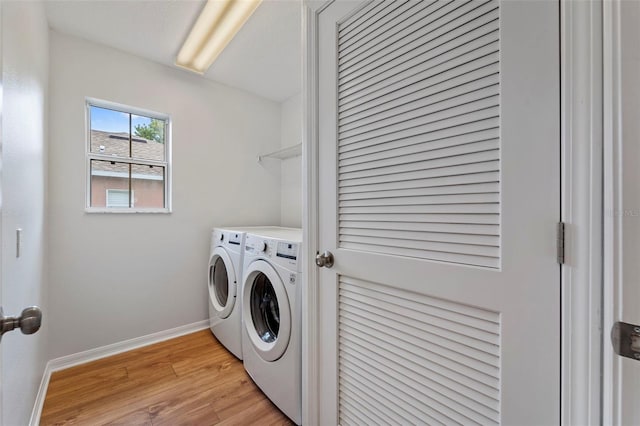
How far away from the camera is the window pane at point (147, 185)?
2242 mm

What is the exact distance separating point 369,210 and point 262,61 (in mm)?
Answer: 1916

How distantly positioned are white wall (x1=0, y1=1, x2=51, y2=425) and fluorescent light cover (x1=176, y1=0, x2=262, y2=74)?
786mm

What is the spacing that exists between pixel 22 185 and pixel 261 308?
134cm

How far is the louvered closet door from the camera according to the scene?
1.96 feet

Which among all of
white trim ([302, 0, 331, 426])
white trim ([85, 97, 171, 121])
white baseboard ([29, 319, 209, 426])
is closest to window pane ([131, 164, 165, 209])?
white trim ([85, 97, 171, 121])

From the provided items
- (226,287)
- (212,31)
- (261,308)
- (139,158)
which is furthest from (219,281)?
(212,31)

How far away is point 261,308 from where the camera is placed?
1771 millimetres

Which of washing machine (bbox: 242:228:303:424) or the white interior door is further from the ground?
the white interior door

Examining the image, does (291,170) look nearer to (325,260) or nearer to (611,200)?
(325,260)

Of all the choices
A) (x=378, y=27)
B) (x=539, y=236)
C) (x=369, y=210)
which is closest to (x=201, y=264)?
(x=369, y=210)

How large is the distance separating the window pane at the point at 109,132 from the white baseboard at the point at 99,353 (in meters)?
1.57

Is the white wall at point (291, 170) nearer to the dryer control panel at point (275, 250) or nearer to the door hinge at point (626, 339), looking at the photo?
the dryer control panel at point (275, 250)

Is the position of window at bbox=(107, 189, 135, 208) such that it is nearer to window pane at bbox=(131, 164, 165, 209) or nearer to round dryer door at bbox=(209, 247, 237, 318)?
window pane at bbox=(131, 164, 165, 209)

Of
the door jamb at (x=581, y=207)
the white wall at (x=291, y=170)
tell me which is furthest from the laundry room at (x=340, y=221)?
the white wall at (x=291, y=170)
